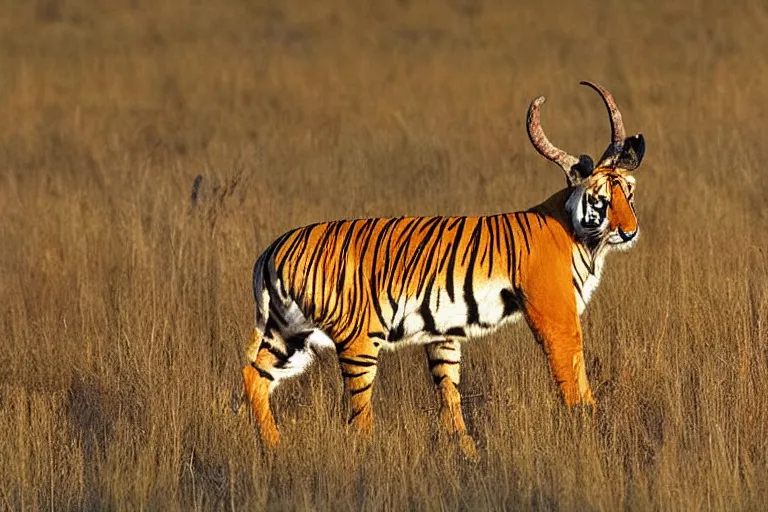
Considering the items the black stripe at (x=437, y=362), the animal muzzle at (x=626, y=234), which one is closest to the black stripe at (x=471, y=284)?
the black stripe at (x=437, y=362)

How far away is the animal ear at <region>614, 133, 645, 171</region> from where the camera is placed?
21.4ft

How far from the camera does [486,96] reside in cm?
1533

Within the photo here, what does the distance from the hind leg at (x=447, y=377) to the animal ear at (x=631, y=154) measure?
1003 millimetres

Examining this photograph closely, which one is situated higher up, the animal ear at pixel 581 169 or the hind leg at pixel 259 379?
the animal ear at pixel 581 169

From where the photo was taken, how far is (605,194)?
639 centimetres

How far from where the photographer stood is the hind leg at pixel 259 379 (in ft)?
21.1

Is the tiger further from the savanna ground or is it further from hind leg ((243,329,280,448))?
the savanna ground

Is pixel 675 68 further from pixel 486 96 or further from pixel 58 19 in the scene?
pixel 58 19

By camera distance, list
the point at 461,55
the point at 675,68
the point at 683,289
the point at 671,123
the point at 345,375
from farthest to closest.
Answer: the point at 461,55 < the point at 675,68 < the point at 671,123 < the point at 683,289 < the point at 345,375

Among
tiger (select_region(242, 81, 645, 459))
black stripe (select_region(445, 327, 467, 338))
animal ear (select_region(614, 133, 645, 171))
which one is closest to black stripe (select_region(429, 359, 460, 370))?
tiger (select_region(242, 81, 645, 459))

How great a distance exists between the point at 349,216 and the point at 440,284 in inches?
153

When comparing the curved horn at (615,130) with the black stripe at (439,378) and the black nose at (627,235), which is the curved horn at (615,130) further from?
the black stripe at (439,378)

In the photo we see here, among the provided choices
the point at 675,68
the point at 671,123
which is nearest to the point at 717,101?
the point at 671,123

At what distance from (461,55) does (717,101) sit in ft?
16.3
